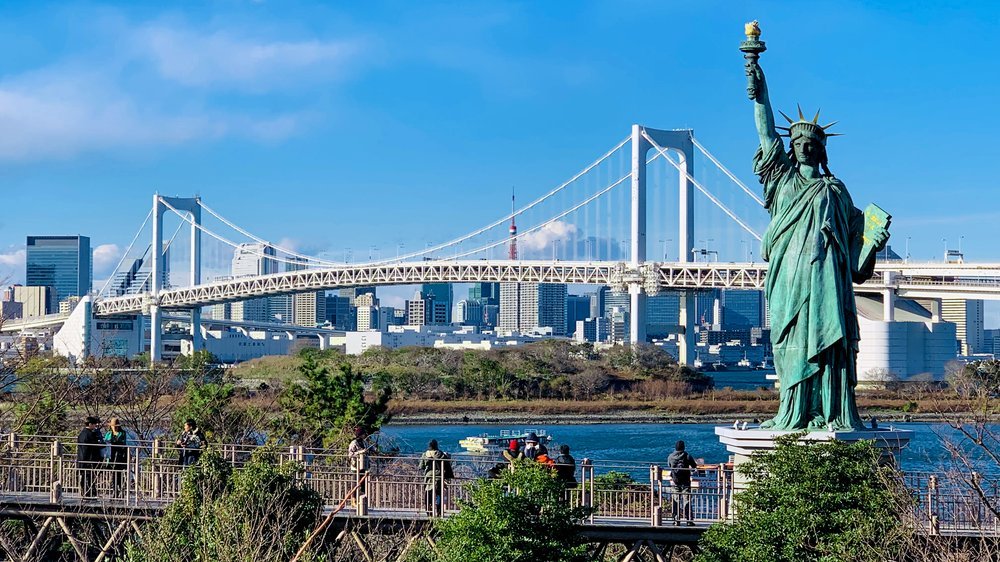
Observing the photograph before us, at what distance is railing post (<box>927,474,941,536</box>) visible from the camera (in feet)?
39.3

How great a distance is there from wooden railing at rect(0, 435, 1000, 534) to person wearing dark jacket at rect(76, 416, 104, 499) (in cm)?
2

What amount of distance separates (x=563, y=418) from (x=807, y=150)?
46506 millimetres

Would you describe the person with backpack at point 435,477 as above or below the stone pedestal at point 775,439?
below

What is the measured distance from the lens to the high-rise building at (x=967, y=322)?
5571 inches

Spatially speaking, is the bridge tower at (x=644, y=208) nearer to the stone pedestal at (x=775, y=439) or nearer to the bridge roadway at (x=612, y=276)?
the bridge roadway at (x=612, y=276)

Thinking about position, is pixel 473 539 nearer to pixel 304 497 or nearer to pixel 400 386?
pixel 304 497

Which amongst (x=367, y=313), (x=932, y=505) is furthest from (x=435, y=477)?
(x=367, y=313)

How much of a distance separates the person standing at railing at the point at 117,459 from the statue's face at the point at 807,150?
724 cm

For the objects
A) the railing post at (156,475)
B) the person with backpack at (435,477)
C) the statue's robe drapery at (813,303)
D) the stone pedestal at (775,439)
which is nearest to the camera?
the stone pedestal at (775,439)

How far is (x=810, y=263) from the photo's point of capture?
1264 cm

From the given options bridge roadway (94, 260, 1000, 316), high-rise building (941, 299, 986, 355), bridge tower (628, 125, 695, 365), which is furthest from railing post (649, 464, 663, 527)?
high-rise building (941, 299, 986, 355)

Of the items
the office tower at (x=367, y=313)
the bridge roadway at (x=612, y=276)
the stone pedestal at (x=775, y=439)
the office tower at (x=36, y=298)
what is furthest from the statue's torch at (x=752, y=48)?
the office tower at (x=367, y=313)

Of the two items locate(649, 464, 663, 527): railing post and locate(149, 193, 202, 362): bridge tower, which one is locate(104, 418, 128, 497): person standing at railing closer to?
locate(649, 464, 663, 527): railing post

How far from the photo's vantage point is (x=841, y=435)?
12.2 m
